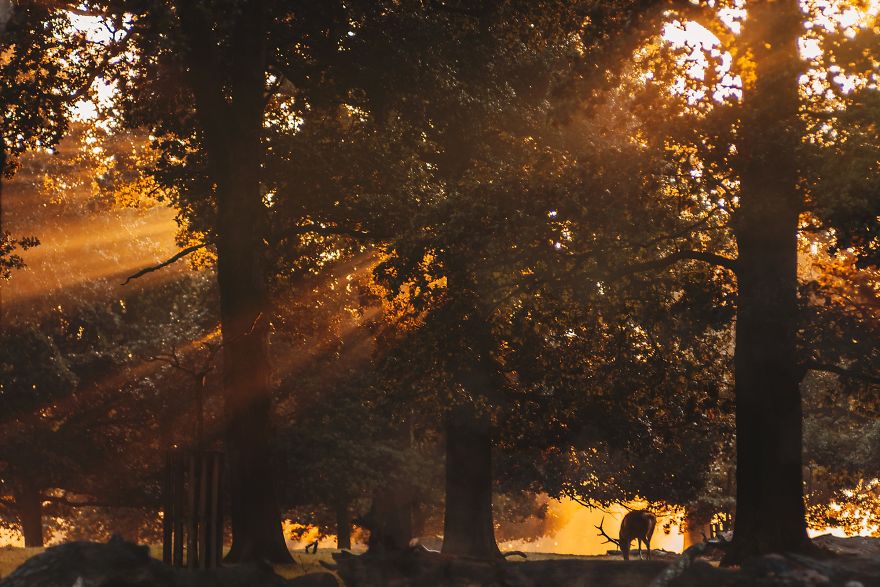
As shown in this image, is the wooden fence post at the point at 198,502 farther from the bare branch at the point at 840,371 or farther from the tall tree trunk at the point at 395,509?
the tall tree trunk at the point at 395,509

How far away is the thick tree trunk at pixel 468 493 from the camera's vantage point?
92.2ft

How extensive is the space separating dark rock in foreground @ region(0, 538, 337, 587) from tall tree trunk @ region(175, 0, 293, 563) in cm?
734

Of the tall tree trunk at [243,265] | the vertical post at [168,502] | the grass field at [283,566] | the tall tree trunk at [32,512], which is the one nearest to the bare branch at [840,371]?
the grass field at [283,566]

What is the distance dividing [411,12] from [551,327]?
7713 mm

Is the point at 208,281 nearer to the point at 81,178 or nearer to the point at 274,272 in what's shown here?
the point at 81,178

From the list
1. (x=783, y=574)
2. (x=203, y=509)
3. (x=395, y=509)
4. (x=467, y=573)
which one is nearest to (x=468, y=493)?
(x=203, y=509)

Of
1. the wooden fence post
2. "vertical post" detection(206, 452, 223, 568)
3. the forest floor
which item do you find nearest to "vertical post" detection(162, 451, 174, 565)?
the wooden fence post

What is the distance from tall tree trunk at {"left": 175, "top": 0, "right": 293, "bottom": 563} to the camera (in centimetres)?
2189

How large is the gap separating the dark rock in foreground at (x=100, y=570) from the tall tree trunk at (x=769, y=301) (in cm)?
912

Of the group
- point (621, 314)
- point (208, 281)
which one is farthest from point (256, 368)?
point (208, 281)

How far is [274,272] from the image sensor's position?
27.7m

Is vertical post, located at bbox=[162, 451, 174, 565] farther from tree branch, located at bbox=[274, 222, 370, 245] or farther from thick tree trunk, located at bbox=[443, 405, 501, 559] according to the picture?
thick tree trunk, located at bbox=[443, 405, 501, 559]

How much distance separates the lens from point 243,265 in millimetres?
22547

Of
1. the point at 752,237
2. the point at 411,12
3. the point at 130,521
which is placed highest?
the point at 411,12
